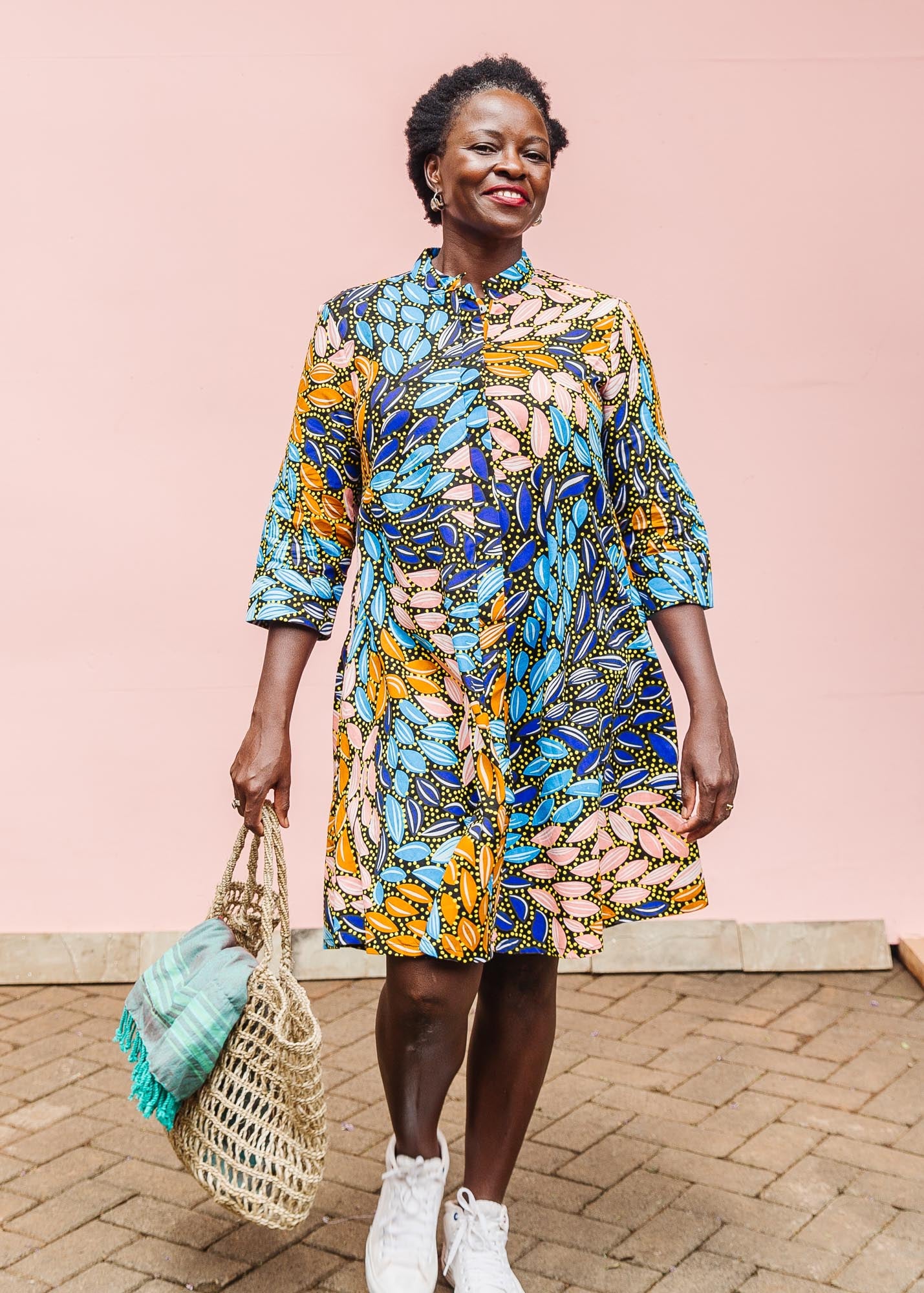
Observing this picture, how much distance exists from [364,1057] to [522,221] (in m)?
2.26

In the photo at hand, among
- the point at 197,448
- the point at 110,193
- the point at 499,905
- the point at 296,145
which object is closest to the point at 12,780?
the point at 197,448

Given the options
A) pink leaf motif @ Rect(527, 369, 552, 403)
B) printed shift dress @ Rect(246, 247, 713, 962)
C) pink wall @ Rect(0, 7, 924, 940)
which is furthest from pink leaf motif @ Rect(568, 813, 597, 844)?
pink wall @ Rect(0, 7, 924, 940)

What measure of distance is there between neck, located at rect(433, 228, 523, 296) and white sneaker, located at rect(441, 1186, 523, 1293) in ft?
5.48

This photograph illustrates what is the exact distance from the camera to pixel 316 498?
2.75 meters

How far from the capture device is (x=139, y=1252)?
298 cm

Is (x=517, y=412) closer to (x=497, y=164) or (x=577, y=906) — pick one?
(x=497, y=164)

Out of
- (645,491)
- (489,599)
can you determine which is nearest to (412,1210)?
(489,599)

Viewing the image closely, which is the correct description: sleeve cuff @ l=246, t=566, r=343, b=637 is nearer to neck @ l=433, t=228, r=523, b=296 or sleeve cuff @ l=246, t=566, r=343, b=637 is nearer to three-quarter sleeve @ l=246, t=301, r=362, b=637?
three-quarter sleeve @ l=246, t=301, r=362, b=637

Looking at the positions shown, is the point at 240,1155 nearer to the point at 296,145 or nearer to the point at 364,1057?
the point at 364,1057

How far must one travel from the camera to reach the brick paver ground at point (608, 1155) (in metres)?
2.92

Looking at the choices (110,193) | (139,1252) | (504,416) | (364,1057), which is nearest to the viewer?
(504,416)

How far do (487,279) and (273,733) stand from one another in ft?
2.94

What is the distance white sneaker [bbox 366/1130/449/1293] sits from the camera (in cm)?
269

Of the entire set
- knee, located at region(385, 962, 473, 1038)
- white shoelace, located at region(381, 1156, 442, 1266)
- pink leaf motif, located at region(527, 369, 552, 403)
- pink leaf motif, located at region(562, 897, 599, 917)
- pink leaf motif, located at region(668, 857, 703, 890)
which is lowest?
white shoelace, located at region(381, 1156, 442, 1266)
